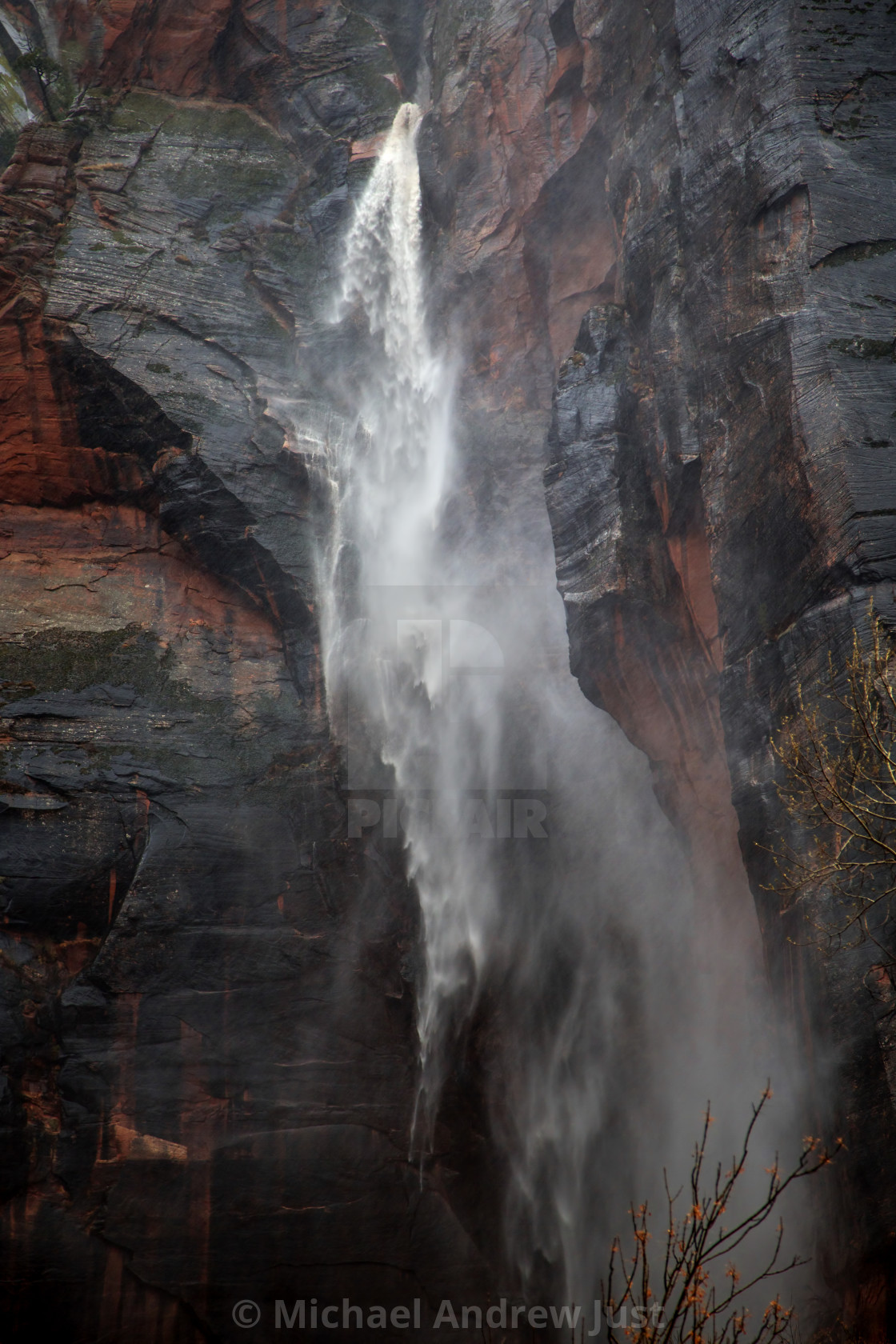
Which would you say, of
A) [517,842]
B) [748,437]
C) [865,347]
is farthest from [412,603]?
[865,347]

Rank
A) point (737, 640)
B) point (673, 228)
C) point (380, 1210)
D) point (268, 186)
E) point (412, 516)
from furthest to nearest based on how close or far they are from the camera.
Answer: point (268, 186), point (412, 516), point (673, 228), point (380, 1210), point (737, 640)

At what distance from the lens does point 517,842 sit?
17672 millimetres

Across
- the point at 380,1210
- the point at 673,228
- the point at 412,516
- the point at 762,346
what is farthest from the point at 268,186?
the point at 380,1210

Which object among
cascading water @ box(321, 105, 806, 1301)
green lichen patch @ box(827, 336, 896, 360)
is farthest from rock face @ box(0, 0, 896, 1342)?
cascading water @ box(321, 105, 806, 1301)

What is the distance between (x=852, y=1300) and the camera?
996 cm

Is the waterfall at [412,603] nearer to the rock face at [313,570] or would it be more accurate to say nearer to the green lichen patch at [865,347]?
the rock face at [313,570]

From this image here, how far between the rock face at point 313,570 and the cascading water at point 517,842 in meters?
0.67

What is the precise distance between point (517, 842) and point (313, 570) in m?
6.30

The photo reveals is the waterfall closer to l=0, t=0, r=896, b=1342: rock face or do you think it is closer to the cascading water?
the cascading water

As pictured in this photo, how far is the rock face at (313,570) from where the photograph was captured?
498 inches

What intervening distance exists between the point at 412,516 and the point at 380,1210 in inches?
506

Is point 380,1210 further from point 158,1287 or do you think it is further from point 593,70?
point 593,70

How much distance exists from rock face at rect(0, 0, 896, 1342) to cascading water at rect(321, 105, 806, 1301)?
0.67 metres

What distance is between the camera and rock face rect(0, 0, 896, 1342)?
41.5 feet
